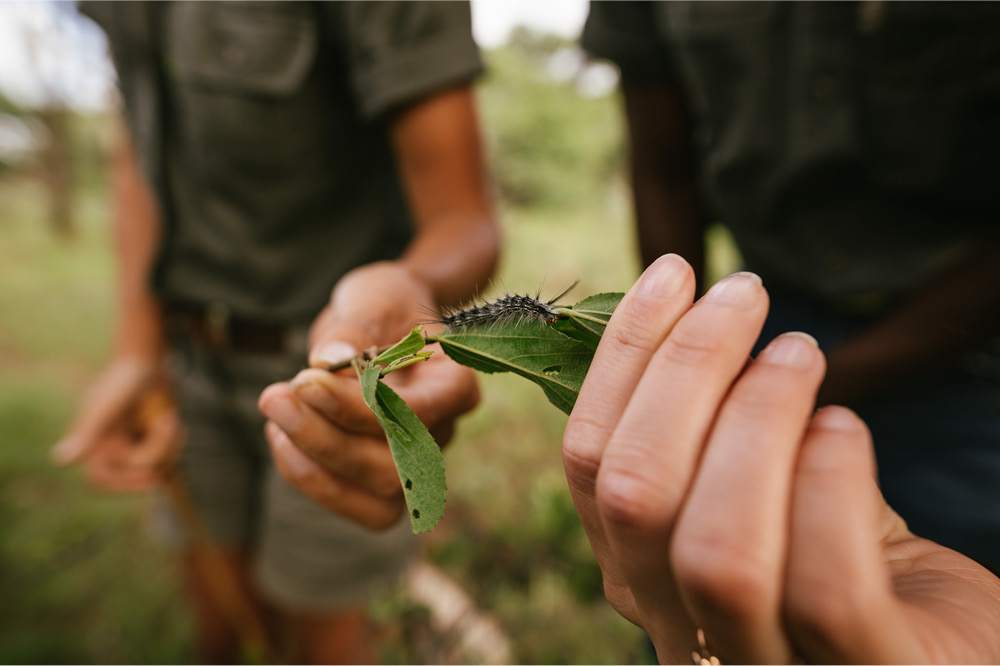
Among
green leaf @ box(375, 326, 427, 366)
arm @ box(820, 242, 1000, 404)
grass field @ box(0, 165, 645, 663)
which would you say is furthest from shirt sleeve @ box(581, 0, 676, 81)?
green leaf @ box(375, 326, 427, 366)

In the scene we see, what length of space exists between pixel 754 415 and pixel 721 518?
141 mm

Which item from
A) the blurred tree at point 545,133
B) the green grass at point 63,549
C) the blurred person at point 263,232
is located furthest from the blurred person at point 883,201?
the blurred tree at point 545,133

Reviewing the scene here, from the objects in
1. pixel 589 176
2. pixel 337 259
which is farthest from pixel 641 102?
pixel 589 176

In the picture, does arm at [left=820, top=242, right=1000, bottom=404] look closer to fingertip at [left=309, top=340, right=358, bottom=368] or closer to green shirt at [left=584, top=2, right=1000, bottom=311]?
green shirt at [left=584, top=2, right=1000, bottom=311]

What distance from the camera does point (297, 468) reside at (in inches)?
55.1

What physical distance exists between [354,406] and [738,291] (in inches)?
34.6

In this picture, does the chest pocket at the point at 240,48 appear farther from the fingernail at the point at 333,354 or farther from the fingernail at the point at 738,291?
the fingernail at the point at 738,291

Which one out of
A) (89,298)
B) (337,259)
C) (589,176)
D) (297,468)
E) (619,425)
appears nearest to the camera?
(619,425)

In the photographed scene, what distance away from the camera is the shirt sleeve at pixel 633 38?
2.55m

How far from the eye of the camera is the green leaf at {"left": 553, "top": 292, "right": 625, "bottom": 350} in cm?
96

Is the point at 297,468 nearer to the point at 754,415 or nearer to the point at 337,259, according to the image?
the point at 754,415

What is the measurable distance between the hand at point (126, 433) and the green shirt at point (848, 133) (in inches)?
120

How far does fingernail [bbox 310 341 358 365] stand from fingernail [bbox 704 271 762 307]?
2.71ft

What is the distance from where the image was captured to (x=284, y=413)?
48.6 inches
